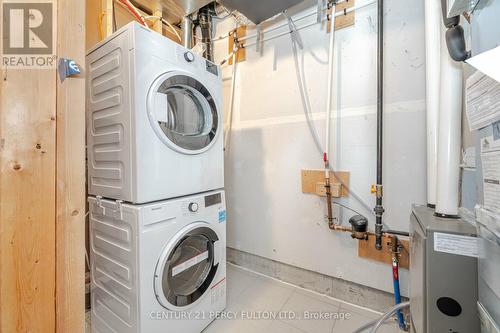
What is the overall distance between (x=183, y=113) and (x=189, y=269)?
3.05 feet

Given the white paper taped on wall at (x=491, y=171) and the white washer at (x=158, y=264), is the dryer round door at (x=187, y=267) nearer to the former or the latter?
the white washer at (x=158, y=264)

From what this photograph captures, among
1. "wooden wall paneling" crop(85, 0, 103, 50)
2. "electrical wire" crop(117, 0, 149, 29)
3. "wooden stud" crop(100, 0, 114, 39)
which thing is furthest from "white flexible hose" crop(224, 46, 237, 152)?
"wooden wall paneling" crop(85, 0, 103, 50)

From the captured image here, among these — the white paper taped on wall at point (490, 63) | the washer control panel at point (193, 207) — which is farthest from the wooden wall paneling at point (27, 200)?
the white paper taped on wall at point (490, 63)

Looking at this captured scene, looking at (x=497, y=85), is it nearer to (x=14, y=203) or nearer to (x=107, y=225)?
(x=14, y=203)

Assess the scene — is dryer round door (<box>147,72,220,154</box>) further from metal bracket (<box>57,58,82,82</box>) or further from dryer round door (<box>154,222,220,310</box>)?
dryer round door (<box>154,222,220,310</box>)

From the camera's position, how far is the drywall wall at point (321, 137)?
4.16 feet

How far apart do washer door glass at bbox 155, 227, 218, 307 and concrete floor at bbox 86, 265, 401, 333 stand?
29cm

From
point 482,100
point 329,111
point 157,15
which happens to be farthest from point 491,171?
point 157,15

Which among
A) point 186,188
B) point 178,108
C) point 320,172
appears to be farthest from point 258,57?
point 186,188

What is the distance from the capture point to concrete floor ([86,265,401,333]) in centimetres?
125

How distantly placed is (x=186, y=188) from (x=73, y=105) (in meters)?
0.60

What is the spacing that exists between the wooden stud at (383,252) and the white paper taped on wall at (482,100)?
0.95 meters

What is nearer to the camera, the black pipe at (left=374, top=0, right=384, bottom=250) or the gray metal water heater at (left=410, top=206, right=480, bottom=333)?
the gray metal water heater at (left=410, top=206, right=480, bottom=333)

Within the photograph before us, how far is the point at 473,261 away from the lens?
2.05 ft
